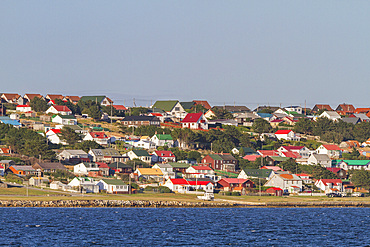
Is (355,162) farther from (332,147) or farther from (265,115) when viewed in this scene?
(265,115)

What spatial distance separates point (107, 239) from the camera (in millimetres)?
59688

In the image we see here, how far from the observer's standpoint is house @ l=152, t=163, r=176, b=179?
118188 mm

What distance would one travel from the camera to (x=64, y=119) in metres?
154

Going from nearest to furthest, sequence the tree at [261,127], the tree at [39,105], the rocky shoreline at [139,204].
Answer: the rocky shoreline at [139,204] < the tree at [261,127] < the tree at [39,105]

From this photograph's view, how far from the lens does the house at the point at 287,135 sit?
6314 inches

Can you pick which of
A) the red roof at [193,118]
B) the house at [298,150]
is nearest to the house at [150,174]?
the house at [298,150]

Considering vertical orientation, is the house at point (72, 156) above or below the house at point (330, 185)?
above

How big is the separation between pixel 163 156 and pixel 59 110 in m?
46.3

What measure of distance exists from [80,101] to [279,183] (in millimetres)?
79566

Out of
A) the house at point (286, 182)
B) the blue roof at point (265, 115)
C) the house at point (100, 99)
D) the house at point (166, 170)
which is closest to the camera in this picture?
the house at point (286, 182)

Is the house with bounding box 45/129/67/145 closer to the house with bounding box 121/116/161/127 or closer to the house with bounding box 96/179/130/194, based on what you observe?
the house with bounding box 121/116/161/127

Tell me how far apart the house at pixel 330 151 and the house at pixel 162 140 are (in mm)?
34138

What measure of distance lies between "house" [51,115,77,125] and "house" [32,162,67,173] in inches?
Answer: 1693

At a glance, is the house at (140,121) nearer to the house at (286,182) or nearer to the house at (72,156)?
the house at (72,156)
